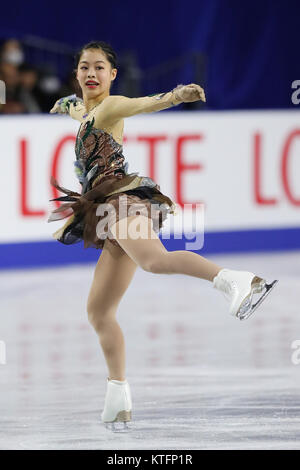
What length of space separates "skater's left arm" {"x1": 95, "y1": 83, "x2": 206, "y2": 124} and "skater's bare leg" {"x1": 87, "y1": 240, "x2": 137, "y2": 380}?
0.46m

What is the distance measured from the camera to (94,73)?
4.09 m

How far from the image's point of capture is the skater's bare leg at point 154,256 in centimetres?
386

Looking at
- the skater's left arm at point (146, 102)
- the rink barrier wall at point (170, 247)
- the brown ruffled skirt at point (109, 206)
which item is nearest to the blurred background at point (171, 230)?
the rink barrier wall at point (170, 247)

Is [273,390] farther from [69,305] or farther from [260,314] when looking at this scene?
[69,305]

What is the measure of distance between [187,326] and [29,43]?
15.8ft

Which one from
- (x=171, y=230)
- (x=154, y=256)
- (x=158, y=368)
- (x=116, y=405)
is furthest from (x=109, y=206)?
(x=171, y=230)

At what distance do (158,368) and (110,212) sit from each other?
1.40 metres

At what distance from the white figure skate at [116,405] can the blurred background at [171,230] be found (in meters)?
0.07

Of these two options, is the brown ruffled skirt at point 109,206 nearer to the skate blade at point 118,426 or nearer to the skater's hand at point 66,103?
the skater's hand at point 66,103

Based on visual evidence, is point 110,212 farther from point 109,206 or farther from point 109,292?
point 109,292

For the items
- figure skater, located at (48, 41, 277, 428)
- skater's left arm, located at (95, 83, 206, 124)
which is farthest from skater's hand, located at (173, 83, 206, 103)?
figure skater, located at (48, 41, 277, 428)

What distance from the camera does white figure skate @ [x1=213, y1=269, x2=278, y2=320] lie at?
3754 mm

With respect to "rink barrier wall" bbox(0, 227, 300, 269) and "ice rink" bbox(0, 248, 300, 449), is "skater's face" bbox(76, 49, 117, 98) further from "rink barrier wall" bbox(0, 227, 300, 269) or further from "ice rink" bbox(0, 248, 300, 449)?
"rink barrier wall" bbox(0, 227, 300, 269)
